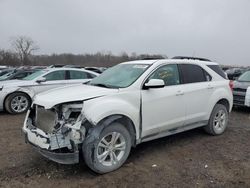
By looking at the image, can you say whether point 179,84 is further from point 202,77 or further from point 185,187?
point 185,187

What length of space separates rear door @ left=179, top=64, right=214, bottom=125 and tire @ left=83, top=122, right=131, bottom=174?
5.28ft

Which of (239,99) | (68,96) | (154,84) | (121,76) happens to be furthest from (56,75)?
(239,99)

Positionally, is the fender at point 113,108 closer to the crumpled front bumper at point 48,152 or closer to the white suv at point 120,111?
the white suv at point 120,111

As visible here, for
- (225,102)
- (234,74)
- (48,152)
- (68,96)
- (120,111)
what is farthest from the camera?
(234,74)

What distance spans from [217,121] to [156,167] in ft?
8.02

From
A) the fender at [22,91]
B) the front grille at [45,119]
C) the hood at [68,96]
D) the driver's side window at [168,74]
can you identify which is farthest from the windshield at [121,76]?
the fender at [22,91]

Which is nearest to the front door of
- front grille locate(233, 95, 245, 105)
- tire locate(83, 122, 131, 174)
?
tire locate(83, 122, 131, 174)

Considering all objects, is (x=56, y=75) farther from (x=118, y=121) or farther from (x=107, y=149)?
(x=107, y=149)

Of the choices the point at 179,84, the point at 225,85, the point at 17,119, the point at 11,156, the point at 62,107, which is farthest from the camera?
the point at 17,119

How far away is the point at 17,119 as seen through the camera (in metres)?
7.12

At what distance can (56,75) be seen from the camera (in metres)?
8.68

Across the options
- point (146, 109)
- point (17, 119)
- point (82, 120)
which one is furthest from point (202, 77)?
point (17, 119)

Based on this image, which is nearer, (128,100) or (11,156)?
(128,100)

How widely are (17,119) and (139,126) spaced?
458 cm
